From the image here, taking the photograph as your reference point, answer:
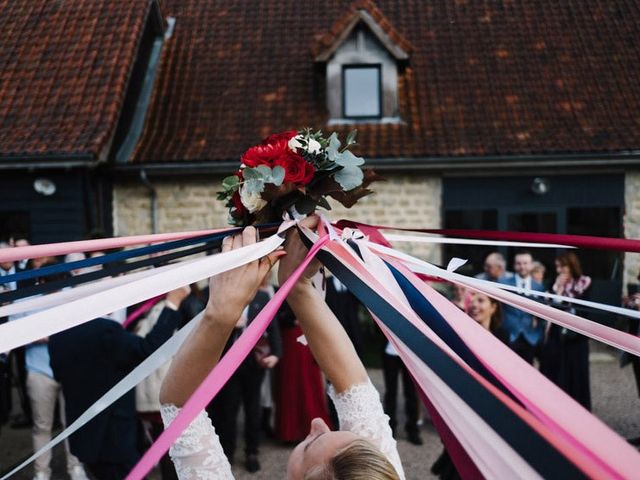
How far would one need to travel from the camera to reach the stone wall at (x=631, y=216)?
1080cm

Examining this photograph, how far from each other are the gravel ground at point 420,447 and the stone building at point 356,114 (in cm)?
328

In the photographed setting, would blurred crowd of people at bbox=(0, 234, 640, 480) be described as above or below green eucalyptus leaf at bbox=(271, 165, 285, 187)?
below

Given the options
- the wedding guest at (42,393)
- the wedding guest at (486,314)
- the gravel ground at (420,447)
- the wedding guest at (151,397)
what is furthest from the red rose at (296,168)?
the gravel ground at (420,447)

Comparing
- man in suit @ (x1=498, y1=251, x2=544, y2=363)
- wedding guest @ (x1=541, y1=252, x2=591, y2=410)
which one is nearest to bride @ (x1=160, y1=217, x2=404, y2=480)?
man in suit @ (x1=498, y1=251, x2=544, y2=363)

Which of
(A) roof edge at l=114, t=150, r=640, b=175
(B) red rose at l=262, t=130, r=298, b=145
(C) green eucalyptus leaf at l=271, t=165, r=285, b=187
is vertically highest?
(A) roof edge at l=114, t=150, r=640, b=175

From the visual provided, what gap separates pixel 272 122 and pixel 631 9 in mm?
7188

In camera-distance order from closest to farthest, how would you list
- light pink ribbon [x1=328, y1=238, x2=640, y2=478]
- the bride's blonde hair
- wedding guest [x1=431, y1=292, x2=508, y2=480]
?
light pink ribbon [x1=328, y1=238, x2=640, y2=478], the bride's blonde hair, wedding guest [x1=431, y1=292, x2=508, y2=480]

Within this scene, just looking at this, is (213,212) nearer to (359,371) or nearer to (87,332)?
(87,332)

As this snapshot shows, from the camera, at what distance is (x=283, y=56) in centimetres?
1227

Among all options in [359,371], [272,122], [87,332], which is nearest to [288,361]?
[87,332]

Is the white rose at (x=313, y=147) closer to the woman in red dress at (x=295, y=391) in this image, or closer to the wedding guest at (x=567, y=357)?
the woman in red dress at (x=295, y=391)

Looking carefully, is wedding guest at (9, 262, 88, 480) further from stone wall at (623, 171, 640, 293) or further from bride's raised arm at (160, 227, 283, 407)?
stone wall at (623, 171, 640, 293)

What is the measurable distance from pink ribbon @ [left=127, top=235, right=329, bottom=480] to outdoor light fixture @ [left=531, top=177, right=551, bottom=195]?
9917 mm

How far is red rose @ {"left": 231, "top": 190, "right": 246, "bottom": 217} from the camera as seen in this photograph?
2.00 metres
